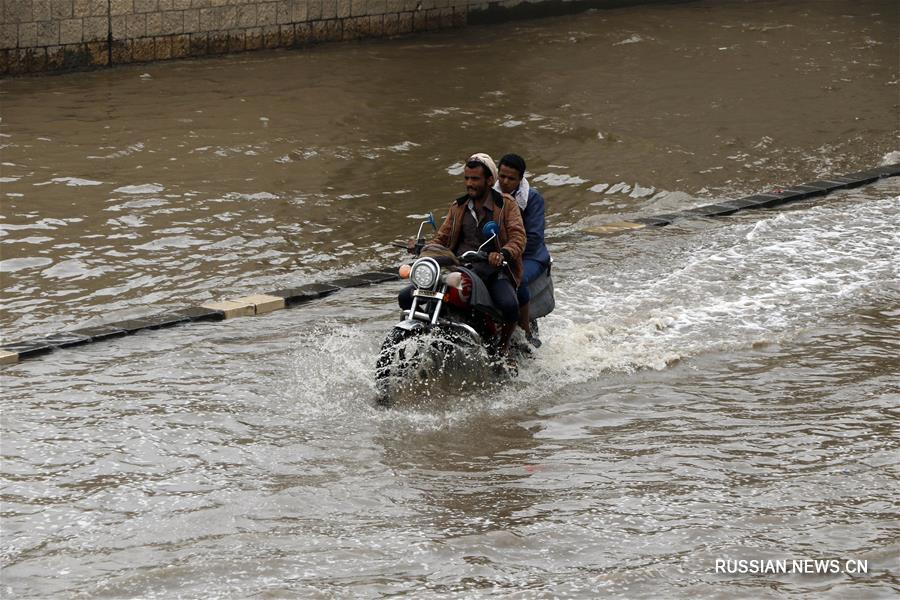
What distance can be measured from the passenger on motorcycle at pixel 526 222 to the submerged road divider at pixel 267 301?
90.9 inches

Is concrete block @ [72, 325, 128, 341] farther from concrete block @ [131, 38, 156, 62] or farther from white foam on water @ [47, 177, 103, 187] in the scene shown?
concrete block @ [131, 38, 156, 62]

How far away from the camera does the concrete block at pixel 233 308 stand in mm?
9289

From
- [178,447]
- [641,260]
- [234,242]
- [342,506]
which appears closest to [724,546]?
[342,506]

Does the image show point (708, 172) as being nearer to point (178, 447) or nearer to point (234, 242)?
point (234, 242)

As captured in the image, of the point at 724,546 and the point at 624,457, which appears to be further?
the point at 624,457

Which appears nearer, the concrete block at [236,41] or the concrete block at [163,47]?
the concrete block at [163,47]

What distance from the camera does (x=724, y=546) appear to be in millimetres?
5586

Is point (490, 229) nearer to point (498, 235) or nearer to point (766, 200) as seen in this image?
point (498, 235)

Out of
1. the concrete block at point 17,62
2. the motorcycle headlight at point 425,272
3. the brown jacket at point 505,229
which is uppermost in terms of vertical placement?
the concrete block at point 17,62

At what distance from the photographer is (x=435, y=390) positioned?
7.72m

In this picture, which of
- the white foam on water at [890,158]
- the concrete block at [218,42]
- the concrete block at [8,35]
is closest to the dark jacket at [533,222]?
the white foam on water at [890,158]

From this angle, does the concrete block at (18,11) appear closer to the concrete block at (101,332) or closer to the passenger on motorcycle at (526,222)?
the concrete block at (101,332)

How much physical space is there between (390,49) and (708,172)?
8191mm

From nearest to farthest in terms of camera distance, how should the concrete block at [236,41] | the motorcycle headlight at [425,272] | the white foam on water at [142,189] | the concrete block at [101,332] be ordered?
the motorcycle headlight at [425,272] < the concrete block at [101,332] < the white foam on water at [142,189] < the concrete block at [236,41]
